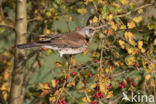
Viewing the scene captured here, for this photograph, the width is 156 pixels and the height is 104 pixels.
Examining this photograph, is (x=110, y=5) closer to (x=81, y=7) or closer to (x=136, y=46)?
(x=136, y=46)

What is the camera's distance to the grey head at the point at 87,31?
218 cm

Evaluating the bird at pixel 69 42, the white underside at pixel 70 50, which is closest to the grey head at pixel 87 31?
the bird at pixel 69 42

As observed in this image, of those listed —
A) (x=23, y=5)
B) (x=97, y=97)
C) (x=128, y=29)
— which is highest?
(x=23, y=5)

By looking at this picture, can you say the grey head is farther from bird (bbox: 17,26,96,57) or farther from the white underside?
the white underside

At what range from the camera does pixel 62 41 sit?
7.70 ft

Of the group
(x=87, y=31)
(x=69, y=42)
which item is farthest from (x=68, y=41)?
(x=87, y=31)

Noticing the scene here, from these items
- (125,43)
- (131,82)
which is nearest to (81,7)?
(125,43)

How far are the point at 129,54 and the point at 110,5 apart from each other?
0.44 meters

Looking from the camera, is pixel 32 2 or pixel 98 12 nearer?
pixel 98 12

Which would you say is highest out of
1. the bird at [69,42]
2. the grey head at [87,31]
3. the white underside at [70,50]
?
the grey head at [87,31]

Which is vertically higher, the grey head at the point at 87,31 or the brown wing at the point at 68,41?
the grey head at the point at 87,31

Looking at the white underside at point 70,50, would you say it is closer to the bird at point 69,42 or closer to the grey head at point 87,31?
the bird at point 69,42

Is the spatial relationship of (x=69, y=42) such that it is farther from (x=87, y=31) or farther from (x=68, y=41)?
(x=87, y=31)

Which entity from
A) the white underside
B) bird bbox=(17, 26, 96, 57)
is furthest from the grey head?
the white underside
